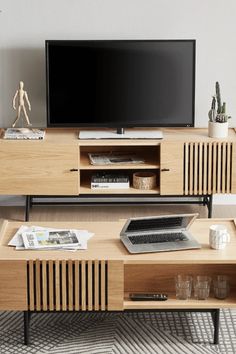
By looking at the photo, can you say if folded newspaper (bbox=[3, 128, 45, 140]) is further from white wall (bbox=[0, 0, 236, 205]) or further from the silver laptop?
the silver laptop

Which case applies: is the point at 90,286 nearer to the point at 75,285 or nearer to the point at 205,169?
the point at 75,285

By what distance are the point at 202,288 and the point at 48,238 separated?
0.82 meters

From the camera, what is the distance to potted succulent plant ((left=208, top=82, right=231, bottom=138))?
6.35m

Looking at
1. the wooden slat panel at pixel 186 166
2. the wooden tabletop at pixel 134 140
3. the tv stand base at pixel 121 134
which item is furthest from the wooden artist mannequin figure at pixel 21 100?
the wooden slat panel at pixel 186 166

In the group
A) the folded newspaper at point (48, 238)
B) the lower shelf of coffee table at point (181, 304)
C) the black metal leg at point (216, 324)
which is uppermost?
the folded newspaper at point (48, 238)

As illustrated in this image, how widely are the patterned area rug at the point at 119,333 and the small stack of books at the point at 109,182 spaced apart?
160 cm

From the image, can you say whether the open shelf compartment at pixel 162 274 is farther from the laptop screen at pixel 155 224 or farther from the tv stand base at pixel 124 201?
the tv stand base at pixel 124 201

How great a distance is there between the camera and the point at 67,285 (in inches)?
174

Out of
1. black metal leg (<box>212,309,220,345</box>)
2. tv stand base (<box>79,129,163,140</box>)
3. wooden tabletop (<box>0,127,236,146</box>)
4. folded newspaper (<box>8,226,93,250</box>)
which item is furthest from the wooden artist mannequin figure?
black metal leg (<box>212,309,220,345</box>)

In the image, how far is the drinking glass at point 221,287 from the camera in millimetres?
4508

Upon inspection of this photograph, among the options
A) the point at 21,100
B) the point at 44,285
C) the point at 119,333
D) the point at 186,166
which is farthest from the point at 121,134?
the point at 44,285

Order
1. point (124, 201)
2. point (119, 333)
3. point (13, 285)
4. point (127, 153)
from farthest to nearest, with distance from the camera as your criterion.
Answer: point (124, 201) < point (127, 153) < point (119, 333) < point (13, 285)

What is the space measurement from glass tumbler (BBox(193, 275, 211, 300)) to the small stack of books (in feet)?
6.58

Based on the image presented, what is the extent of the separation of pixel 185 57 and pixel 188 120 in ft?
1.48
